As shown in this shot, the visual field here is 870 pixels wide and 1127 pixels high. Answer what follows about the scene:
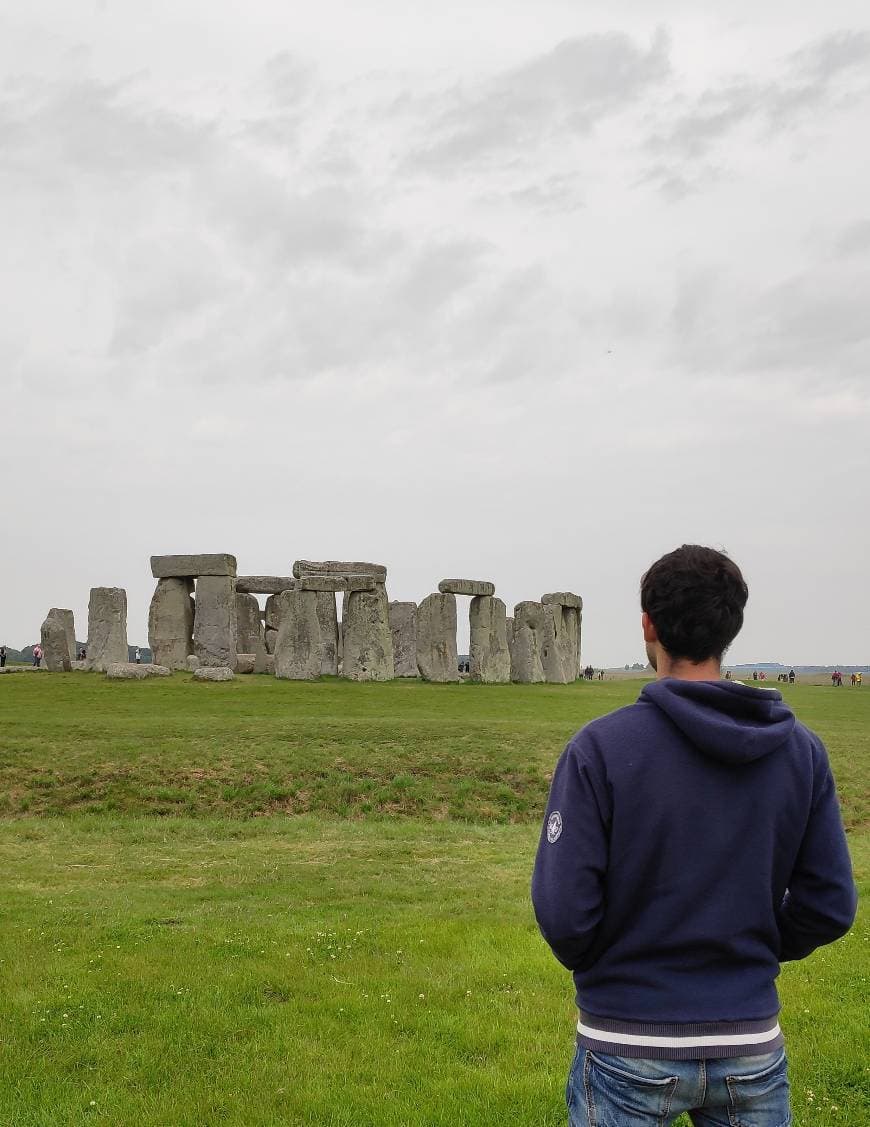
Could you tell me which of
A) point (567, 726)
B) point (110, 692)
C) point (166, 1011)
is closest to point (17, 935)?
point (166, 1011)

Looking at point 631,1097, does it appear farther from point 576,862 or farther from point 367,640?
point 367,640

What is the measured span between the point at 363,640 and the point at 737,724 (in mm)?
32592

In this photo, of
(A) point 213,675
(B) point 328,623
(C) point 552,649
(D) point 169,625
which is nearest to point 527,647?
(C) point 552,649

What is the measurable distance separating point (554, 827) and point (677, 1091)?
84cm

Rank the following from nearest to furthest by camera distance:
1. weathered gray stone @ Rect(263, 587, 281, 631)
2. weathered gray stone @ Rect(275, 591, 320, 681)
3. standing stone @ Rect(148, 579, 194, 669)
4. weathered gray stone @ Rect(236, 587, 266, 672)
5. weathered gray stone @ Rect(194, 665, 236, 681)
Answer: weathered gray stone @ Rect(194, 665, 236, 681), weathered gray stone @ Rect(275, 591, 320, 681), standing stone @ Rect(148, 579, 194, 669), weathered gray stone @ Rect(263, 587, 281, 631), weathered gray stone @ Rect(236, 587, 266, 672)

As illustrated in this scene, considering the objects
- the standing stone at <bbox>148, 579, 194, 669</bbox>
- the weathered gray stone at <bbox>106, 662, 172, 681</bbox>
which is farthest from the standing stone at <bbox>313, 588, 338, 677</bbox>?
the weathered gray stone at <bbox>106, 662, 172, 681</bbox>

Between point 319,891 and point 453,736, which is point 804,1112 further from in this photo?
point 453,736

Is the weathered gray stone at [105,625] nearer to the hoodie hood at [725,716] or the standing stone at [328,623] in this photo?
the standing stone at [328,623]

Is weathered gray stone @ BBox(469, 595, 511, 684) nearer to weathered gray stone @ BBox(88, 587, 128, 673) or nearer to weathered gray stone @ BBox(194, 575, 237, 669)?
weathered gray stone @ BBox(194, 575, 237, 669)

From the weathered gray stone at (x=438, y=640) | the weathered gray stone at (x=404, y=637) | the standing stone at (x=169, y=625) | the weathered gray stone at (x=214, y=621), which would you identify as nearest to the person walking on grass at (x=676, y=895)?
the weathered gray stone at (x=438, y=640)

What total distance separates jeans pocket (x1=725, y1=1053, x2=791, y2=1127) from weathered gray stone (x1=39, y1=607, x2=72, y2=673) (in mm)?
36146

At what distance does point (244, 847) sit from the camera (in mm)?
16094

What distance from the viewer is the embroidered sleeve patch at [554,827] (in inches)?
129

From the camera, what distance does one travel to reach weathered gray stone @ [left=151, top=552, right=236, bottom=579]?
37.4 metres
